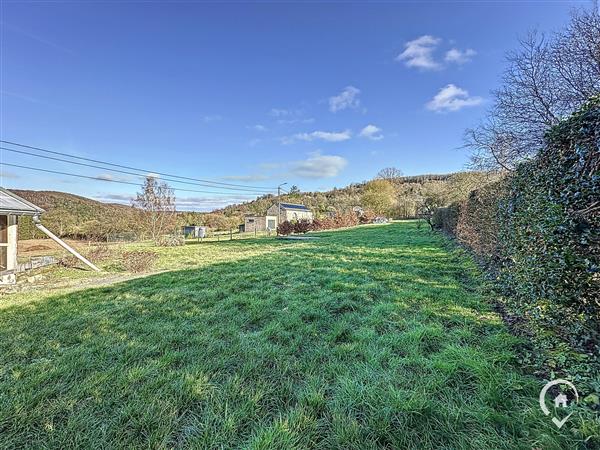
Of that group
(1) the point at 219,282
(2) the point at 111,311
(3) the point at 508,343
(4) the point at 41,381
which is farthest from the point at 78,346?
(3) the point at 508,343

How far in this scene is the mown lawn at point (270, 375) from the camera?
62.2 inches

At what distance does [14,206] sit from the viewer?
23.3ft

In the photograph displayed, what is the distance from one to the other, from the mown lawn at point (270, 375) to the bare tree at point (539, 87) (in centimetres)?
545

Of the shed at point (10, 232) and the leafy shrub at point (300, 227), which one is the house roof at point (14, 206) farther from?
the leafy shrub at point (300, 227)

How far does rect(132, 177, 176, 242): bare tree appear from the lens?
17.7 m

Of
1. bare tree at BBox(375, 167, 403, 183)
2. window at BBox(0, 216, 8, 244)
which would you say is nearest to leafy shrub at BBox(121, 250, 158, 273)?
window at BBox(0, 216, 8, 244)

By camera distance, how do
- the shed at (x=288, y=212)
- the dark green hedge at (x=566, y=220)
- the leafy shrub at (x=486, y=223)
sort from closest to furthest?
1. the dark green hedge at (x=566, y=220)
2. the leafy shrub at (x=486, y=223)
3. the shed at (x=288, y=212)

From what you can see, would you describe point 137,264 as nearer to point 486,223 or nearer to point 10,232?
point 10,232

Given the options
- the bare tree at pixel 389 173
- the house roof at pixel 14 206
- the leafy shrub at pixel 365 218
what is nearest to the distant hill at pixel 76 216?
the house roof at pixel 14 206

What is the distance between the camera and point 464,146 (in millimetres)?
8945

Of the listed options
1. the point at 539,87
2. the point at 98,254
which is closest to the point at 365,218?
the point at 539,87

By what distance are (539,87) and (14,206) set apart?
48.6 feet

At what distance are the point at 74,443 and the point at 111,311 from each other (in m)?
2.92

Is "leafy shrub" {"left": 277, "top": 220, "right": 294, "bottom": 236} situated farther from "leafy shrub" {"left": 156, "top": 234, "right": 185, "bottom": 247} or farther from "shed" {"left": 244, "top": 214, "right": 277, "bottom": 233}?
"shed" {"left": 244, "top": 214, "right": 277, "bottom": 233}
